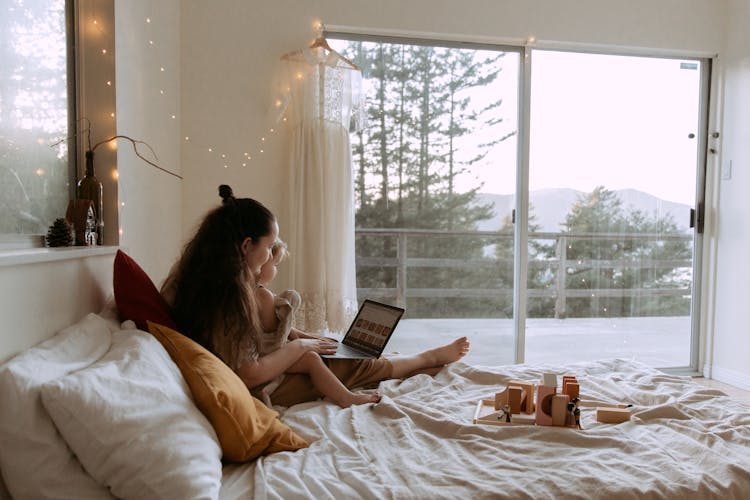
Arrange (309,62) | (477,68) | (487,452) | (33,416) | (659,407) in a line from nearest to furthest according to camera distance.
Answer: (33,416), (487,452), (659,407), (309,62), (477,68)

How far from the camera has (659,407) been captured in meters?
1.62

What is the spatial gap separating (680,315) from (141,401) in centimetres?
370

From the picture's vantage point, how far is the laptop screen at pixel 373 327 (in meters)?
2.15

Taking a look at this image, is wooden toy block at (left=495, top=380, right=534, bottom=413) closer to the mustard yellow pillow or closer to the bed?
the bed

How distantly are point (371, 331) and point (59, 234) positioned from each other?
1.10 metres

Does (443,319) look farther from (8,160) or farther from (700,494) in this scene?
(8,160)

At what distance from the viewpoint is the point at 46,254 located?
130cm

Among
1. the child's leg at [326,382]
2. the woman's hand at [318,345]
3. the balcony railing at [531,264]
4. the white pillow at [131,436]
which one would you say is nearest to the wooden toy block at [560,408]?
the child's leg at [326,382]

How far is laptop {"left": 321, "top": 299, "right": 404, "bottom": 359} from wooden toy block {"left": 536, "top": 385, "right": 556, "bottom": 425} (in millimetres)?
676

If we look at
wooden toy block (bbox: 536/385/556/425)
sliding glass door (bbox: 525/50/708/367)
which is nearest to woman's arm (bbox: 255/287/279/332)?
wooden toy block (bbox: 536/385/556/425)

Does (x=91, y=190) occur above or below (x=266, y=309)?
above

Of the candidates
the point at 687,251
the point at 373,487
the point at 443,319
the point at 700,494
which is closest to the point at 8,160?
the point at 373,487

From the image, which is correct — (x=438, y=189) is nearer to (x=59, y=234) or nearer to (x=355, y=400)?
(x=355, y=400)

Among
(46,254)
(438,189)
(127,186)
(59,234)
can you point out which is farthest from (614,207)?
(46,254)
